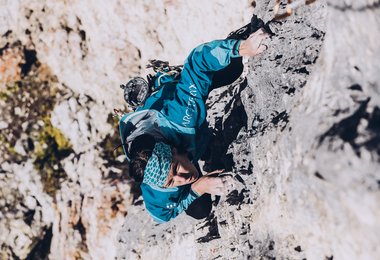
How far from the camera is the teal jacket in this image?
341 cm

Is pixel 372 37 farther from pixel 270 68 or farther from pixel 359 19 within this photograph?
pixel 270 68

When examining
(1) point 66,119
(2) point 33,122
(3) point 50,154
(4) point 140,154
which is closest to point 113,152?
(1) point 66,119

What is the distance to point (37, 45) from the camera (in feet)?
18.1

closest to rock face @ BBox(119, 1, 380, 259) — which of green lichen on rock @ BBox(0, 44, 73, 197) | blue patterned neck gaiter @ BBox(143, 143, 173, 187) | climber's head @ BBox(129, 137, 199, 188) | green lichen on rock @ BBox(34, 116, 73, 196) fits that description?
climber's head @ BBox(129, 137, 199, 188)

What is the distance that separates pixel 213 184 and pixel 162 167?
0.42 meters

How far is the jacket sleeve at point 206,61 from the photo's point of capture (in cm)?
334

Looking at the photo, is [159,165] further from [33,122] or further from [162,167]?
[33,122]

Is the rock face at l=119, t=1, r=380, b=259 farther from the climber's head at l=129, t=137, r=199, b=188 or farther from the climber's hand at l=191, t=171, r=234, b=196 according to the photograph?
the climber's head at l=129, t=137, r=199, b=188

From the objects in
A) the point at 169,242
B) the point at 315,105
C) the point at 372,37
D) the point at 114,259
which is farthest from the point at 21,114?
the point at 372,37

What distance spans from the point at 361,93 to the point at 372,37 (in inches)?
9.1

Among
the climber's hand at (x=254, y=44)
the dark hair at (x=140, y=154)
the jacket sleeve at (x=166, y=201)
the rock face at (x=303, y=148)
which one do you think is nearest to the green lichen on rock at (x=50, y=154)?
the rock face at (x=303, y=148)

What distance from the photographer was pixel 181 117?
355cm

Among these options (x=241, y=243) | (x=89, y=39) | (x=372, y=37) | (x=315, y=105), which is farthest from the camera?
(x=89, y=39)

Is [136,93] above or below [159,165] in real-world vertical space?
above
